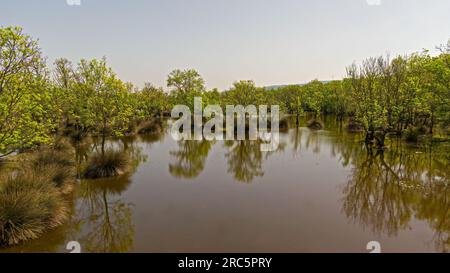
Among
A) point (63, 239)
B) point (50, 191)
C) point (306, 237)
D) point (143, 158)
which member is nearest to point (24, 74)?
point (50, 191)

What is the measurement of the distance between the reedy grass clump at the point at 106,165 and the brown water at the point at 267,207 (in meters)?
0.75

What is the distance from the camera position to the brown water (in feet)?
23.1

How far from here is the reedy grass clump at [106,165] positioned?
13.0 metres

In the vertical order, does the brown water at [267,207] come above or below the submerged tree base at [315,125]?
below

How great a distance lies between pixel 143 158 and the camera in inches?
717

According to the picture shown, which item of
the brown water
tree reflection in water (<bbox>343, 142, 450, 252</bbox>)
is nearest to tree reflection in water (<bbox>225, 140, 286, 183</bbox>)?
the brown water

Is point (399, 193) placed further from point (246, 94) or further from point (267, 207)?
point (246, 94)

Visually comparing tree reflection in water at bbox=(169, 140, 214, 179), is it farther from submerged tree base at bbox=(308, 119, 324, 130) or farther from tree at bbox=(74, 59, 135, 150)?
submerged tree base at bbox=(308, 119, 324, 130)

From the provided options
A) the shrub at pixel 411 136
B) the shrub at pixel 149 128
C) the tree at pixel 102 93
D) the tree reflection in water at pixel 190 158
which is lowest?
the tree reflection in water at pixel 190 158

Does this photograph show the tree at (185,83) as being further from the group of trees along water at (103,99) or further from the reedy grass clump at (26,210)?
the reedy grass clump at (26,210)

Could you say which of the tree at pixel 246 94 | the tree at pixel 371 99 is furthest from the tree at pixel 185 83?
the tree at pixel 371 99

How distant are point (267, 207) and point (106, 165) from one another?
8.95m

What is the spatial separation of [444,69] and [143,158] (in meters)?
24.1

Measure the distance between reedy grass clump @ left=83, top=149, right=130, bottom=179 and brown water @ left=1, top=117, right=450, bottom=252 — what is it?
0.75 meters
